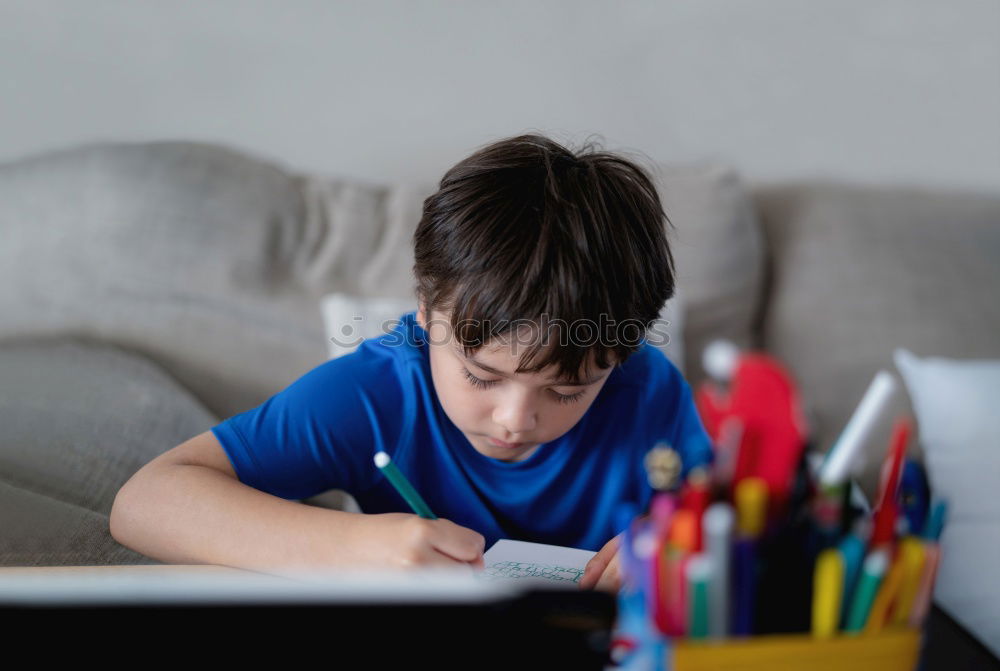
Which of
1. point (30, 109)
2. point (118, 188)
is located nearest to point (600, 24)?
point (118, 188)

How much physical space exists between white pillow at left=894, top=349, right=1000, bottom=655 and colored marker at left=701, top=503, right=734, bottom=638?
0.81 metres

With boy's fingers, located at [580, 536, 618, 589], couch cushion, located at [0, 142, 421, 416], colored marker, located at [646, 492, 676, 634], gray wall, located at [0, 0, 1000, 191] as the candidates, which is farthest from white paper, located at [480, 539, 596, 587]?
gray wall, located at [0, 0, 1000, 191]

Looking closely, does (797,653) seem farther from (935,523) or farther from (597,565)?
(597,565)

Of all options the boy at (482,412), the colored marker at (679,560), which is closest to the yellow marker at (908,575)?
the colored marker at (679,560)

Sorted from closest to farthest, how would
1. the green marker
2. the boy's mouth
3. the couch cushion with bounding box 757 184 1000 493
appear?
the green marker, the boy's mouth, the couch cushion with bounding box 757 184 1000 493

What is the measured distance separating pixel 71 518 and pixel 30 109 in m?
0.87

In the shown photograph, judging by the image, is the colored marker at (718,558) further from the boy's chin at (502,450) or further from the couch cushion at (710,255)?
the couch cushion at (710,255)

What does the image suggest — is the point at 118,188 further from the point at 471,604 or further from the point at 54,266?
the point at 471,604

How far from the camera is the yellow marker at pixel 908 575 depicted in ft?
1.34

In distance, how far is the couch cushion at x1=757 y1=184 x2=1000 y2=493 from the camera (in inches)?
54.4

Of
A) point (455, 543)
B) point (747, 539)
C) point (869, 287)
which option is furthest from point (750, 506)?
point (869, 287)

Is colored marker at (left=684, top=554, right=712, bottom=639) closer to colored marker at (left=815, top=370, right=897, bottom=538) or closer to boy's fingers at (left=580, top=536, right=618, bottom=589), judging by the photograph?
colored marker at (left=815, top=370, right=897, bottom=538)

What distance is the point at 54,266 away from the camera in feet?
4.09

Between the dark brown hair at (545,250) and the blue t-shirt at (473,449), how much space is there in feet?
0.45
